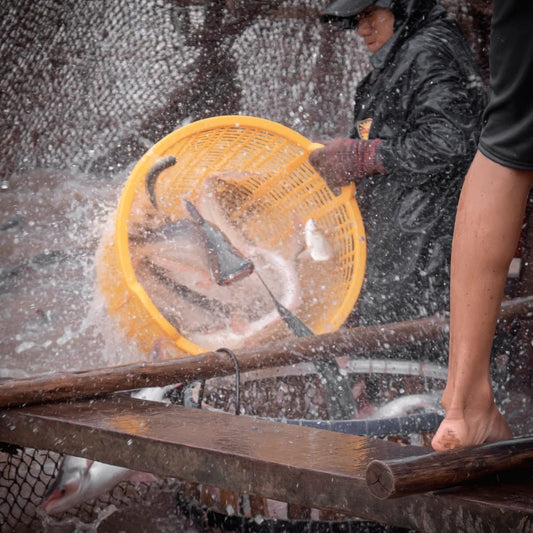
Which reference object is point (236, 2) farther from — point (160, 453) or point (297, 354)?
point (160, 453)

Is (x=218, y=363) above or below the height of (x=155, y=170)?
below

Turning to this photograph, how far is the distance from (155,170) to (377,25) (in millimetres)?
1336

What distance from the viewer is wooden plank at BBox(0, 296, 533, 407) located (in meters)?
2.02

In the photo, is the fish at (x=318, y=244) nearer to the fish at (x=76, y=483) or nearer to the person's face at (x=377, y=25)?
the person's face at (x=377, y=25)

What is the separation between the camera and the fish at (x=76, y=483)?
92.7 inches

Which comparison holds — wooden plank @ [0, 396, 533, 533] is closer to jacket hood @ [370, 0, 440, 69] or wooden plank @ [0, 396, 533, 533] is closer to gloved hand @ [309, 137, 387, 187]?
gloved hand @ [309, 137, 387, 187]

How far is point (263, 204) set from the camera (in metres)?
3.73

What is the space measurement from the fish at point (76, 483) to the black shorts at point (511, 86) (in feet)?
5.40

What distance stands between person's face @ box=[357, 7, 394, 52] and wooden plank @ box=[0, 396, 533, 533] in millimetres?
2243

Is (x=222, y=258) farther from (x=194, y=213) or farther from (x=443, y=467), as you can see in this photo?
(x=443, y=467)

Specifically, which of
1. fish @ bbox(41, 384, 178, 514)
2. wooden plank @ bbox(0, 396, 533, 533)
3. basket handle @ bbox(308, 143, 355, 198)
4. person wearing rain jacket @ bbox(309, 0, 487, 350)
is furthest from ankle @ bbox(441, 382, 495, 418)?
basket handle @ bbox(308, 143, 355, 198)

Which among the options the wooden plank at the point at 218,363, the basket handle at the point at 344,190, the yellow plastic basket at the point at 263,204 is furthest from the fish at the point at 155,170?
the wooden plank at the point at 218,363

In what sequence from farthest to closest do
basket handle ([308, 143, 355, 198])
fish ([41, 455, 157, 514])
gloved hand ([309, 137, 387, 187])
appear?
basket handle ([308, 143, 355, 198])
gloved hand ([309, 137, 387, 187])
fish ([41, 455, 157, 514])

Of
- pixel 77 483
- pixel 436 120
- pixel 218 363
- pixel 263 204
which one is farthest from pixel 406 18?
pixel 77 483
